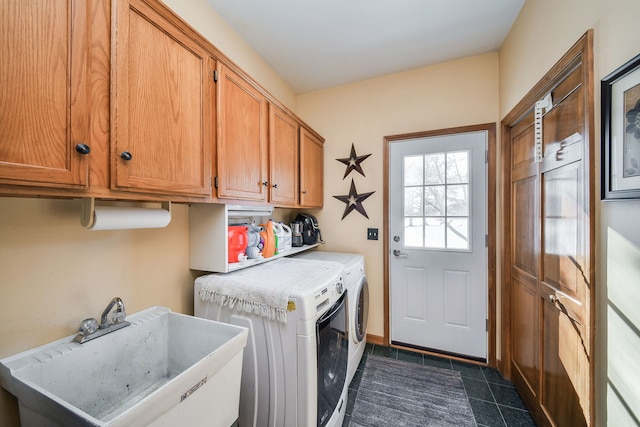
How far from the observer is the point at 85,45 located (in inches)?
30.0

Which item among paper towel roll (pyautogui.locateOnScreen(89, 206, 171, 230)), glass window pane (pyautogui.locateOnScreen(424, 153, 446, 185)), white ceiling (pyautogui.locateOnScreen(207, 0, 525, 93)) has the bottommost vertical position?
paper towel roll (pyautogui.locateOnScreen(89, 206, 171, 230))

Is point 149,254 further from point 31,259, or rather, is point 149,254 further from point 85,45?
point 85,45

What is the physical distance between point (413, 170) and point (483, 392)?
75.8 inches

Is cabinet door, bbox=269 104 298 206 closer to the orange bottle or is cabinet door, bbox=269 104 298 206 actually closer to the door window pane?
the orange bottle

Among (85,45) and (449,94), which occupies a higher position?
(449,94)

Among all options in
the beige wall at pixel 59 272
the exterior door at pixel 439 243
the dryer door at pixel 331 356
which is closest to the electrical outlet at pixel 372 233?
the exterior door at pixel 439 243

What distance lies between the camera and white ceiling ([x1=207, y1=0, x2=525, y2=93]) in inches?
66.7

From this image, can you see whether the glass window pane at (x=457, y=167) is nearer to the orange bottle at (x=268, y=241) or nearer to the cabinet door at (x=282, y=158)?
the cabinet door at (x=282, y=158)

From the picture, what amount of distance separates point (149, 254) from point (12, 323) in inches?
20.3

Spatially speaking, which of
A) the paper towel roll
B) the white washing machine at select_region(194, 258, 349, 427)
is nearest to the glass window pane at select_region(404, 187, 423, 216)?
the white washing machine at select_region(194, 258, 349, 427)

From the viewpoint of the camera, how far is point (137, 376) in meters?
1.14

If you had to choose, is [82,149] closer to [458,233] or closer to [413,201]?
[413,201]

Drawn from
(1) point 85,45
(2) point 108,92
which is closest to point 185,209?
(2) point 108,92

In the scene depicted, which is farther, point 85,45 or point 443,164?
point 443,164
